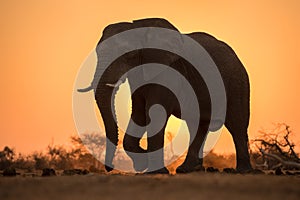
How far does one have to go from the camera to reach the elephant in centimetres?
1158

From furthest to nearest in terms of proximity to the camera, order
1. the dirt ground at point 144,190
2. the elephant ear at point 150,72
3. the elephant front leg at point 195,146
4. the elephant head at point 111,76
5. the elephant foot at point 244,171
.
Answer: the elephant front leg at point 195,146 < the elephant foot at point 244,171 < the elephant ear at point 150,72 < the elephant head at point 111,76 < the dirt ground at point 144,190

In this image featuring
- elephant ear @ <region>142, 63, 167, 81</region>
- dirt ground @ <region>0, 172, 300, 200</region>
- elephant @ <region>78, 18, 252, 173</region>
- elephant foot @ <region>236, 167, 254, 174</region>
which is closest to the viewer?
dirt ground @ <region>0, 172, 300, 200</region>

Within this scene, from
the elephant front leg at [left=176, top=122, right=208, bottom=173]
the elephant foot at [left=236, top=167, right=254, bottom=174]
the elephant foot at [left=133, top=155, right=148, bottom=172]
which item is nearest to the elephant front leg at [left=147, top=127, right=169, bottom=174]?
the elephant foot at [left=133, top=155, right=148, bottom=172]

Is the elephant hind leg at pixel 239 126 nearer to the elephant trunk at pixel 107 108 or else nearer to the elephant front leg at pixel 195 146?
the elephant front leg at pixel 195 146

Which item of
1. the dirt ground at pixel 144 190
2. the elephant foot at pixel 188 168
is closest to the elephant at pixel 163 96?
the elephant foot at pixel 188 168

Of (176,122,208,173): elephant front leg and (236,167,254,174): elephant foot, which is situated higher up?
(176,122,208,173): elephant front leg

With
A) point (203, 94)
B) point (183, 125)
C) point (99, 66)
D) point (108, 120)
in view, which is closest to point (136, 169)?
point (108, 120)

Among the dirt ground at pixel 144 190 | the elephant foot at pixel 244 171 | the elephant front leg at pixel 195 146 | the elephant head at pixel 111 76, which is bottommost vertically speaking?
the dirt ground at pixel 144 190

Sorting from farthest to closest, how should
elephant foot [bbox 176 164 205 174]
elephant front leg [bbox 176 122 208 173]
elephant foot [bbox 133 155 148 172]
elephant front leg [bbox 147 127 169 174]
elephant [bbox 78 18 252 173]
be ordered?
elephant front leg [bbox 176 122 208 173] → elephant foot [bbox 176 164 205 174] → elephant foot [bbox 133 155 148 172] → elephant [bbox 78 18 252 173] → elephant front leg [bbox 147 127 169 174]

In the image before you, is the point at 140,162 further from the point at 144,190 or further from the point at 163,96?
the point at 144,190

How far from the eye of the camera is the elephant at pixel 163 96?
11578mm

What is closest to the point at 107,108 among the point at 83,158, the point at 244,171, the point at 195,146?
the point at 244,171

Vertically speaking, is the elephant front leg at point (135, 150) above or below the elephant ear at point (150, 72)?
below

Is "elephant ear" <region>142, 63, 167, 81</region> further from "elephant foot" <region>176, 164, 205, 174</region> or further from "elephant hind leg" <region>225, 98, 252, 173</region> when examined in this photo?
"elephant hind leg" <region>225, 98, 252, 173</region>
